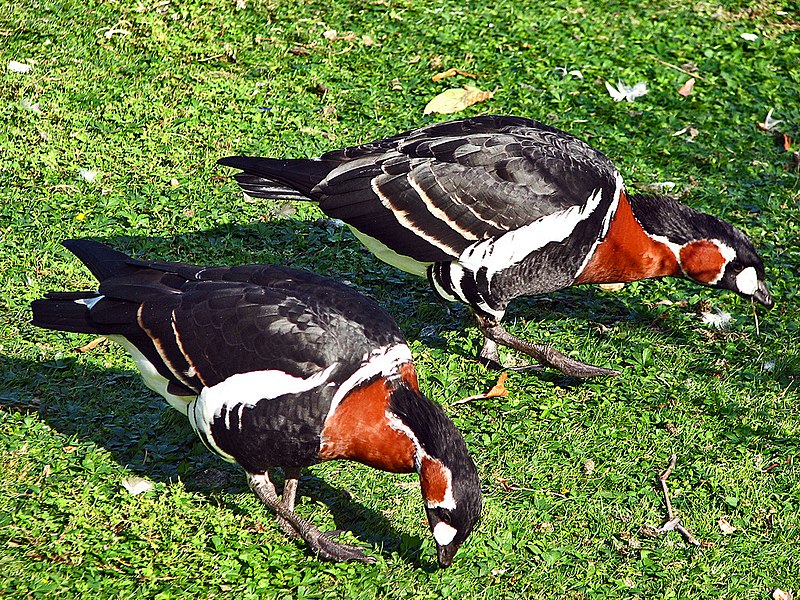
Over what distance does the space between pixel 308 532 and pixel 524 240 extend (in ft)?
6.94

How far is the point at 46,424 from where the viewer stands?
5.04 metres

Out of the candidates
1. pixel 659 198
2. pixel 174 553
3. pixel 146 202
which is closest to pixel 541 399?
pixel 659 198

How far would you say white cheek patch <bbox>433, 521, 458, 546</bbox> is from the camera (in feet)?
13.6

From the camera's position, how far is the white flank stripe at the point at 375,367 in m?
4.29

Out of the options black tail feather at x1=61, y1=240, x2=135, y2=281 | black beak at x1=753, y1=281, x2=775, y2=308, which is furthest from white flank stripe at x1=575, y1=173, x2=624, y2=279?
black tail feather at x1=61, y1=240, x2=135, y2=281

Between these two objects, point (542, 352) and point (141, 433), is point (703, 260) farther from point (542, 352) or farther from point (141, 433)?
point (141, 433)

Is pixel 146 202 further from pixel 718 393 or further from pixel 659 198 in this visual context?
pixel 718 393

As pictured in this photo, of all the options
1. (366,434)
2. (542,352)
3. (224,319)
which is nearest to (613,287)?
(542,352)

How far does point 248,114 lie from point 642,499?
463 centimetres

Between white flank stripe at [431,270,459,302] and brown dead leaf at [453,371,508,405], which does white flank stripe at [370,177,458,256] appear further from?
brown dead leaf at [453,371,508,405]

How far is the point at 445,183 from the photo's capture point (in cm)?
555

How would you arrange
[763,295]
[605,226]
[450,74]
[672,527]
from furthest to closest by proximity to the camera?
[450,74]
[763,295]
[605,226]
[672,527]

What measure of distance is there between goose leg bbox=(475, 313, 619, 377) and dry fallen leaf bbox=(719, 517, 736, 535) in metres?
1.18

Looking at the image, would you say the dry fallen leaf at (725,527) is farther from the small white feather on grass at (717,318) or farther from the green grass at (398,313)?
the small white feather on grass at (717,318)
